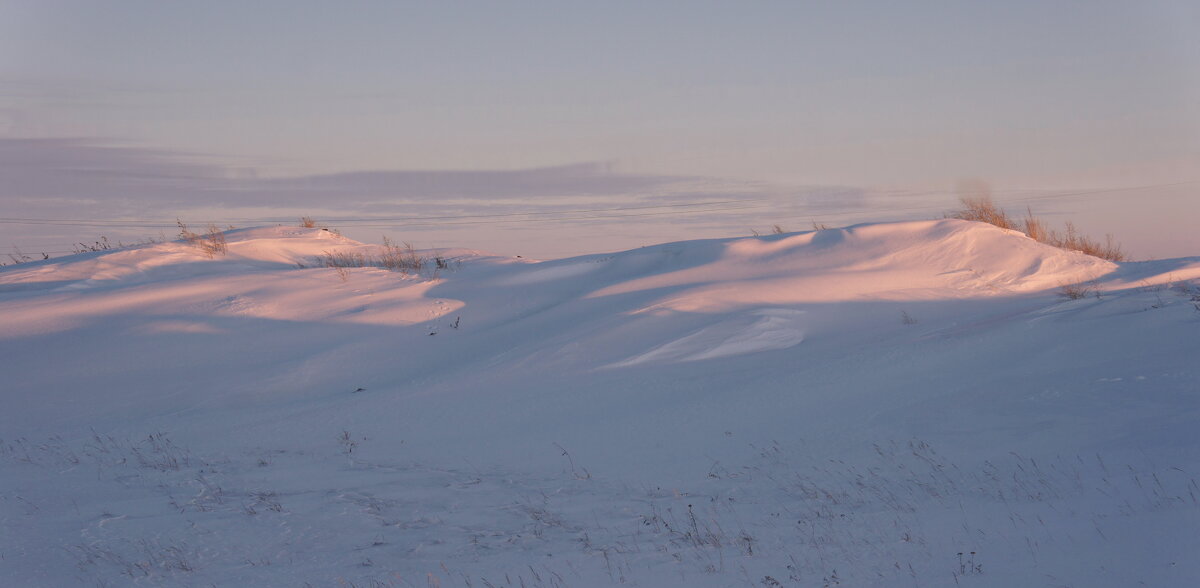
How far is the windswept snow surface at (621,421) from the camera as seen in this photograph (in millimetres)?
4426

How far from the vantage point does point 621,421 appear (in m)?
7.72

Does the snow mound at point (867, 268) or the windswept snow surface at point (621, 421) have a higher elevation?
the snow mound at point (867, 268)

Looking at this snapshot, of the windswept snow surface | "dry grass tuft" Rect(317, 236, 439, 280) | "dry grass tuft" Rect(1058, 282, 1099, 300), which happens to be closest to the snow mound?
the windswept snow surface

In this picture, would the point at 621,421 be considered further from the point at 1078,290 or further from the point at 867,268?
the point at 1078,290

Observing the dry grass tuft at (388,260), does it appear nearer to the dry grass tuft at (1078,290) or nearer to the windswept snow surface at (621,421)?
the windswept snow surface at (621,421)

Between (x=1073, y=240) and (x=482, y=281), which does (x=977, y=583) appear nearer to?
(x=482, y=281)

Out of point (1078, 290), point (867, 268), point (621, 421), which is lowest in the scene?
point (621, 421)

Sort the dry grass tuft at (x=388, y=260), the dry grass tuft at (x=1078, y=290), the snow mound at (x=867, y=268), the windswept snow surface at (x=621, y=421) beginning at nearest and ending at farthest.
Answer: the windswept snow surface at (x=621, y=421) → the dry grass tuft at (x=1078, y=290) → the snow mound at (x=867, y=268) → the dry grass tuft at (x=388, y=260)

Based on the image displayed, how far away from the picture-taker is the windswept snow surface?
14.5ft

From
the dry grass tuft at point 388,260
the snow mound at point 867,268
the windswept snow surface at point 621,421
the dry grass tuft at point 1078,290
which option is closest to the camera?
the windswept snow surface at point 621,421

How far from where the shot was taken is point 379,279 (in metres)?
13.9

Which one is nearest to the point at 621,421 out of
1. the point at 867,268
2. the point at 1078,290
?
the point at 867,268

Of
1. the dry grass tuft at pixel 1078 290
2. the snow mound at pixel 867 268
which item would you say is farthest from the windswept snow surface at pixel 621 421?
the dry grass tuft at pixel 1078 290

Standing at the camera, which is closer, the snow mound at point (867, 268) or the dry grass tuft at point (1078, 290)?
the dry grass tuft at point (1078, 290)
